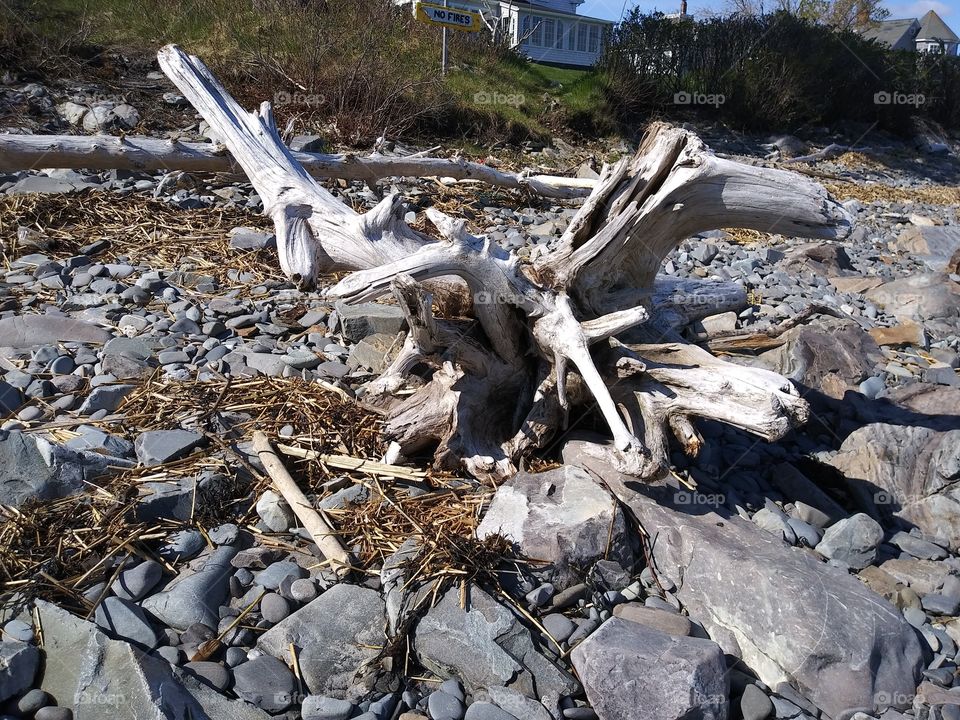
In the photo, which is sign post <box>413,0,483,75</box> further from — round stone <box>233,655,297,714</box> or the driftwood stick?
round stone <box>233,655,297,714</box>

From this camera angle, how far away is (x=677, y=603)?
293cm

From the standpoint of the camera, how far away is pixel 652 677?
238cm

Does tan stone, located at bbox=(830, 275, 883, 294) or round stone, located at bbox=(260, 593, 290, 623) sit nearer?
round stone, located at bbox=(260, 593, 290, 623)

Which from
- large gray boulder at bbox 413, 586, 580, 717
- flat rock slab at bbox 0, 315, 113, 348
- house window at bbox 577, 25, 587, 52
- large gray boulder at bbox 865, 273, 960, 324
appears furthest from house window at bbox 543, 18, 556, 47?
large gray boulder at bbox 413, 586, 580, 717

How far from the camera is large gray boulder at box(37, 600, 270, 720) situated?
6.90 feet

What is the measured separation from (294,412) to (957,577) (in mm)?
3214

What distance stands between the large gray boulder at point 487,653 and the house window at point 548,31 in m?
27.6

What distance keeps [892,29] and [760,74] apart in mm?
31658

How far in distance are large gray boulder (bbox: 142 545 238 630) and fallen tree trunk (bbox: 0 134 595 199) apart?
359 centimetres

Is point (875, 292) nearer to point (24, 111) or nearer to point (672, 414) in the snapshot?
point (672, 414)

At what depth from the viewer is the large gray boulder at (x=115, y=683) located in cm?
210

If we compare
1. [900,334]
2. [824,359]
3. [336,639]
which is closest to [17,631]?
[336,639]

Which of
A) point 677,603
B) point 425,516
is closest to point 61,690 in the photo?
point 425,516

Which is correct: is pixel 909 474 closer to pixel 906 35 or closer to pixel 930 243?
pixel 930 243
